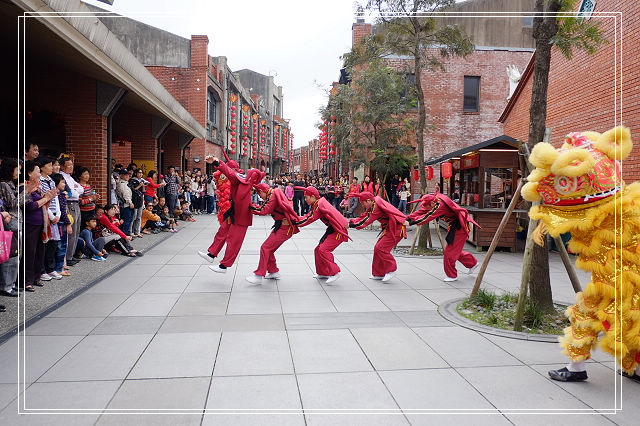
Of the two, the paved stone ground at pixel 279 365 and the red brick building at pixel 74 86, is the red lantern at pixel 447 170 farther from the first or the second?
the paved stone ground at pixel 279 365

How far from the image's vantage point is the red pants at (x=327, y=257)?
25.4 ft

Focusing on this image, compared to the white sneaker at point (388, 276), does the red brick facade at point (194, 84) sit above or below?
above

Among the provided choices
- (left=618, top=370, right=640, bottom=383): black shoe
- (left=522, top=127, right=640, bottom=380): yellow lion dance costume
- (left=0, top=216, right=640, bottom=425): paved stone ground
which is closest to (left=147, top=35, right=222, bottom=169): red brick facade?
(left=0, top=216, right=640, bottom=425): paved stone ground

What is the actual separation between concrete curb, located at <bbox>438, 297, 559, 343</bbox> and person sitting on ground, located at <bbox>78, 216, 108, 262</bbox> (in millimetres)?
6496

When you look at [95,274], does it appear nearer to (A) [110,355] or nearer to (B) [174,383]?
(A) [110,355]

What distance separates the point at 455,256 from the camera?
26.3ft

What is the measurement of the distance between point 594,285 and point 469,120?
2242 centimetres

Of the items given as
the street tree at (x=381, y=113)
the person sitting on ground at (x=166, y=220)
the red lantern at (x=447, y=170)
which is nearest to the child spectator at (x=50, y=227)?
the person sitting on ground at (x=166, y=220)

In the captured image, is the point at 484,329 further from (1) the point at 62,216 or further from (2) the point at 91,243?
(2) the point at 91,243

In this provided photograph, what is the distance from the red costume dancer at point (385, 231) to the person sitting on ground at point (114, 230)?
4856mm

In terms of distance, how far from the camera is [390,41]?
1169 cm

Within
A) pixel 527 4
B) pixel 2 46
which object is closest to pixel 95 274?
pixel 2 46

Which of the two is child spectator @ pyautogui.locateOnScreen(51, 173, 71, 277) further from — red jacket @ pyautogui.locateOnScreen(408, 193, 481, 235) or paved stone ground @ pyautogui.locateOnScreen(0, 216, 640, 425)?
red jacket @ pyautogui.locateOnScreen(408, 193, 481, 235)

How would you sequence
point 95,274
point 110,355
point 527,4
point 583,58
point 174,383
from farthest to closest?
point 527,4, point 583,58, point 95,274, point 110,355, point 174,383
